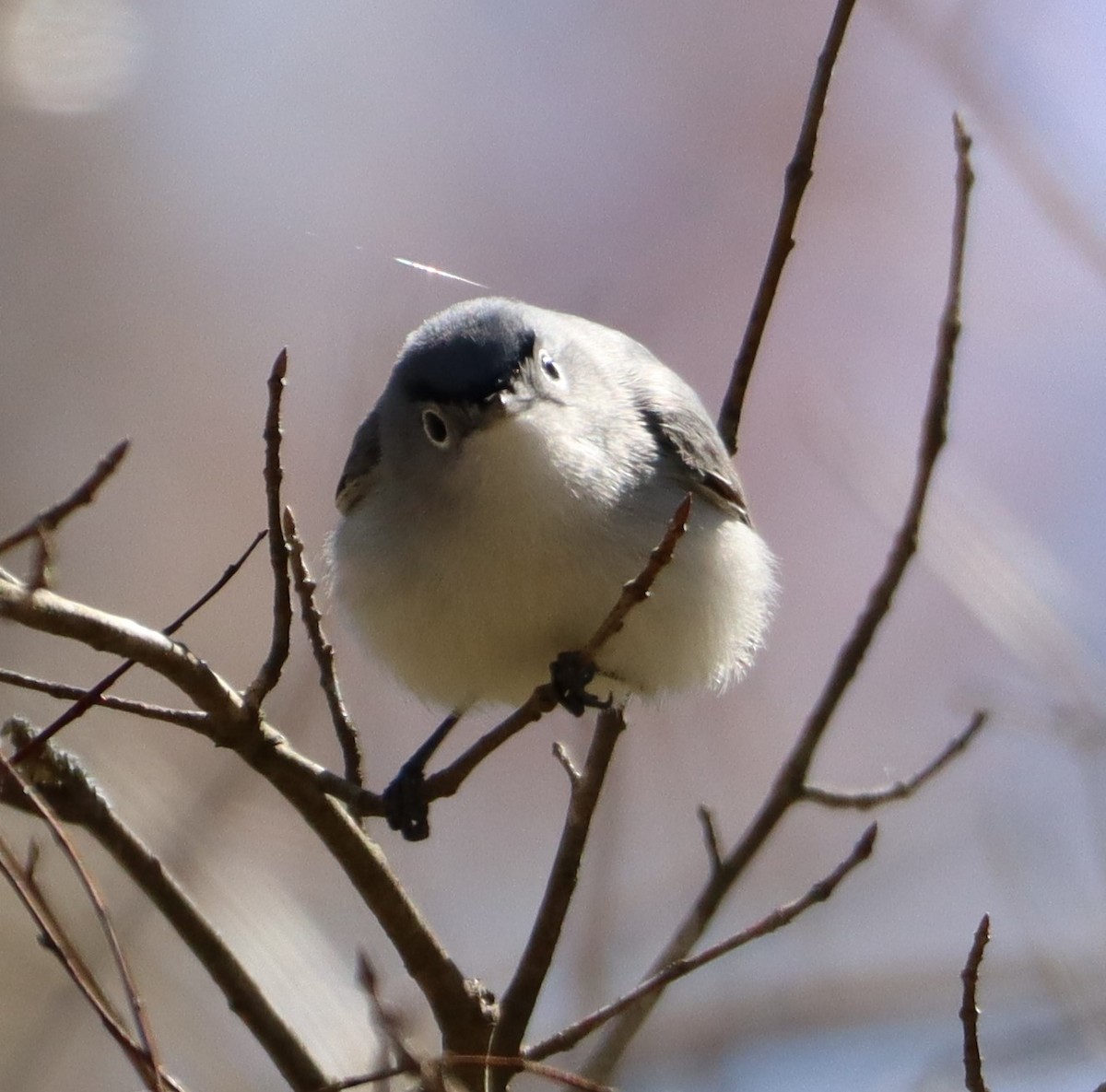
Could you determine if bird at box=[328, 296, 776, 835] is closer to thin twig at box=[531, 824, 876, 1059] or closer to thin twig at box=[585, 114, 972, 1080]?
thin twig at box=[585, 114, 972, 1080]

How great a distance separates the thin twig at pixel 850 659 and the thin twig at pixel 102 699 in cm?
59

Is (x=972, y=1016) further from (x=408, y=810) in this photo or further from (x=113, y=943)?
(x=408, y=810)

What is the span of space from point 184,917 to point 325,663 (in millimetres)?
334

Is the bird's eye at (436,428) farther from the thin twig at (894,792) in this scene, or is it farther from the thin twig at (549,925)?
the thin twig at (894,792)

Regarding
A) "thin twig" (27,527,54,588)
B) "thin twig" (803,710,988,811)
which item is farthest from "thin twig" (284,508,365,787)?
"thin twig" (803,710,988,811)

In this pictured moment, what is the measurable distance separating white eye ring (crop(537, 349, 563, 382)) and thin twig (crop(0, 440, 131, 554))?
2.30ft

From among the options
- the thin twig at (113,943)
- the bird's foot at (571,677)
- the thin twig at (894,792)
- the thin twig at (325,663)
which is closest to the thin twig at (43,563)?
the thin twig at (113,943)

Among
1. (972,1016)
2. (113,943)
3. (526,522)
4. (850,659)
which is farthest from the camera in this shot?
(526,522)

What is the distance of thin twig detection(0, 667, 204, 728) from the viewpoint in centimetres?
128

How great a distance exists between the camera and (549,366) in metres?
1.89

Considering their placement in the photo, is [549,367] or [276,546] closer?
[276,546]

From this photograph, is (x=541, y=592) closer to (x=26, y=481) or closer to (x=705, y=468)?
(x=705, y=468)

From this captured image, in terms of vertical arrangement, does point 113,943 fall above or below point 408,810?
above

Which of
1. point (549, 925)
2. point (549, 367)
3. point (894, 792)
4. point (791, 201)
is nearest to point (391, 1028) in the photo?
point (549, 925)
